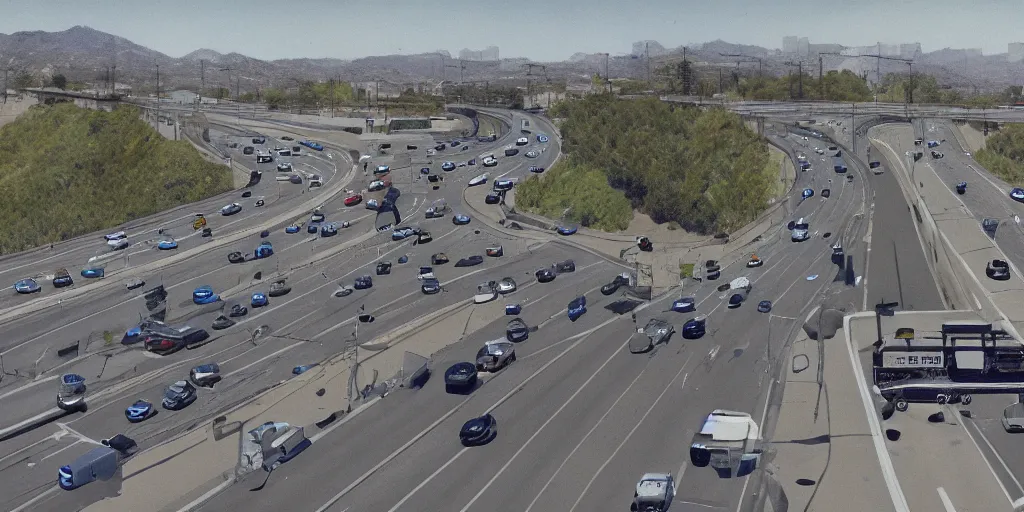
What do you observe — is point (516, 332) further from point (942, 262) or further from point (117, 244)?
point (117, 244)

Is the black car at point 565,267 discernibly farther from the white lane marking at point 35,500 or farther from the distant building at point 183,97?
the distant building at point 183,97

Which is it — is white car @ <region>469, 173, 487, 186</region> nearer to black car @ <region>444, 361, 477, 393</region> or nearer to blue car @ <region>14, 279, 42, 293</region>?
blue car @ <region>14, 279, 42, 293</region>

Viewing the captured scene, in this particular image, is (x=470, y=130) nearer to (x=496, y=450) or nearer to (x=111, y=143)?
(x=111, y=143)

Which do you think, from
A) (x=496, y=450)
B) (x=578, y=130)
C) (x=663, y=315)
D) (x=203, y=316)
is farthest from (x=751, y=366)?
(x=578, y=130)

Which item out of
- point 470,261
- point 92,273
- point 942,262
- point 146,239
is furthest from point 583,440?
point 146,239

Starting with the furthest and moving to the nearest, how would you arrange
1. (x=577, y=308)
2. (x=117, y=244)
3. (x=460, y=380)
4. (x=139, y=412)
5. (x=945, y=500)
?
(x=117, y=244) → (x=577, y=308) → (x=139, y=412) → (x=460, y=380) → (x=945, y=500)

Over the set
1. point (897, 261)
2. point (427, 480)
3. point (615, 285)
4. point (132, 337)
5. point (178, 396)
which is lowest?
point (427, 480)

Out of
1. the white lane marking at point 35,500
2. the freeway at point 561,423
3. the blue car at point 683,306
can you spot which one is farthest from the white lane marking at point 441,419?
the white lane marking at point 35,500
